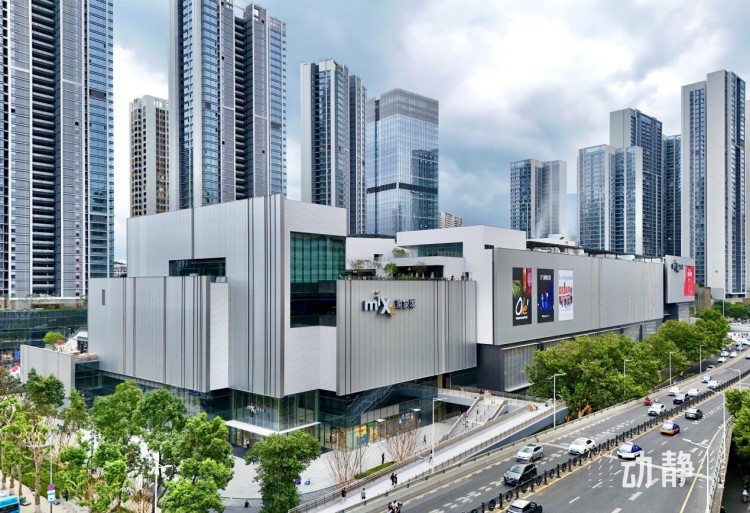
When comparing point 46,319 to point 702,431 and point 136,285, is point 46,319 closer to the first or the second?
point 136,285

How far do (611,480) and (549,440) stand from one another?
10736 millimetres

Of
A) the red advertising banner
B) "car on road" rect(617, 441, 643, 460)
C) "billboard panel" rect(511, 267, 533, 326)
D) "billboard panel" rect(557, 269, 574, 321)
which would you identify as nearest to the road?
"car on road" rect(617, 441, 643, 460)

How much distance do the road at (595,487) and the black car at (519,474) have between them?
24.5 inches

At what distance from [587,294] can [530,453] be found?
2207 inches

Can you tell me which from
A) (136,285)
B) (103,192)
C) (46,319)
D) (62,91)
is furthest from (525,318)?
(62,91)

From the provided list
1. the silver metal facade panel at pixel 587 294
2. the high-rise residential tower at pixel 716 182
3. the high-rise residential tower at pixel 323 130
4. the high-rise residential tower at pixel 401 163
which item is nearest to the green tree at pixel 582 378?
the silver metal facade panel at pixel 587 294

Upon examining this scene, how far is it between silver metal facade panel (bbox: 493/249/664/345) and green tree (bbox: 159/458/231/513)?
48.5 meters

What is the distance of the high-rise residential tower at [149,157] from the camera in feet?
509

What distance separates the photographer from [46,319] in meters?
90.3

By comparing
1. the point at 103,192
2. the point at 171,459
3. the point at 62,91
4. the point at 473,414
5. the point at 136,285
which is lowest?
the point at 473,414

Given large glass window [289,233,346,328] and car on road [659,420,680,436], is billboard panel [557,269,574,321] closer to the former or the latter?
car on road [659,420,680,436]

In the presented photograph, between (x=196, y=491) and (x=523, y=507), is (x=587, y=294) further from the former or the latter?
(x=196, y=491)

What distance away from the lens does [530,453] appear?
1688 inches

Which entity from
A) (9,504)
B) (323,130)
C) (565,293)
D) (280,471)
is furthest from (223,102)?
(280,471)
